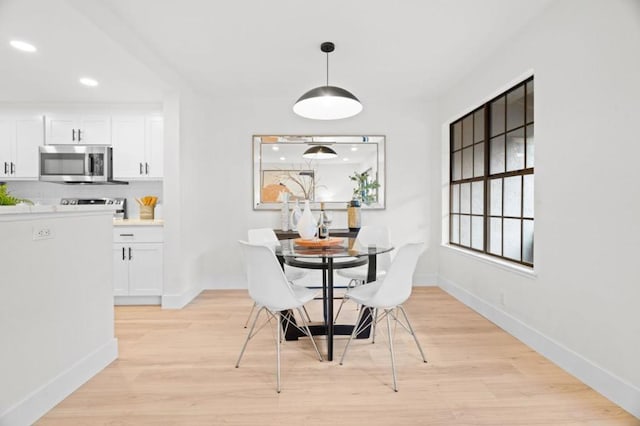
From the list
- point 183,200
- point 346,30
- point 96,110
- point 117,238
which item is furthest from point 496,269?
point 96,110

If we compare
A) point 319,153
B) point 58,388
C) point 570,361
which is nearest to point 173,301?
point 58,388

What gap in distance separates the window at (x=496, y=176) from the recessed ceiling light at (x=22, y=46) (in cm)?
396

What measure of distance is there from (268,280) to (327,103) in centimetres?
139

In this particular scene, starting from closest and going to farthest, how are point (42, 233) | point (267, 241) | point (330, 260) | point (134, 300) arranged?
1. point (42, 233)
2. point (330, 260)
3. point (267, 241)
4. point (134, 300)

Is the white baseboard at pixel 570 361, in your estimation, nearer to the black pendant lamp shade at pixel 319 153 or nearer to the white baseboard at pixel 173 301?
the black pendant lamp shade at pixel 319 153

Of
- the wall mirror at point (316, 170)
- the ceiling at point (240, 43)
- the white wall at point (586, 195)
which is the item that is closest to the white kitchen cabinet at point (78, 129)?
the ceiling at point (240, 43)

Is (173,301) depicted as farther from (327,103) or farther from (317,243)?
(327,103)

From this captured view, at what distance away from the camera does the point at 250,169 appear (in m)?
4.35

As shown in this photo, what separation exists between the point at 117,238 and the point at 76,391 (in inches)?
76.8

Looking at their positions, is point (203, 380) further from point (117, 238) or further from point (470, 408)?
point (117, 238)

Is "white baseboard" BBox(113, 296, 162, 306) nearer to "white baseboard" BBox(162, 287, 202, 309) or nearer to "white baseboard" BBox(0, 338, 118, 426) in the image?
"white baseboard" BBox(162, 287, 202, 309)

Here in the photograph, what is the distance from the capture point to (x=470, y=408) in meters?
1.78

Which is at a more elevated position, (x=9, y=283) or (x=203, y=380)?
(x=9, y=283)

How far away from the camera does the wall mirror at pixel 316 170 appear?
14.3 feet
